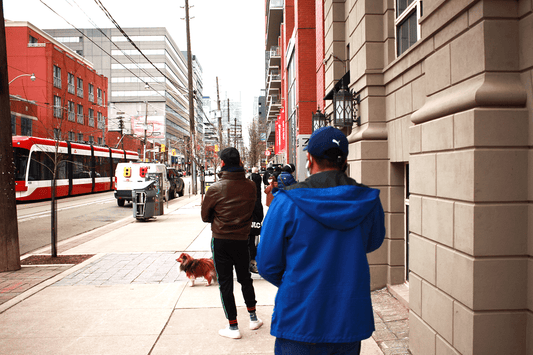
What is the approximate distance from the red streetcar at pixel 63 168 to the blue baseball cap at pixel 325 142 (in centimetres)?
1649

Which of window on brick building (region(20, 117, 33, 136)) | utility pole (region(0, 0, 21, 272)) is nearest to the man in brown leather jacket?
utility pole (region(0, 0, 21, 272))

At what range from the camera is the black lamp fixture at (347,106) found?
652 centimetres

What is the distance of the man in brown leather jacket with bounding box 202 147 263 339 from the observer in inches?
167

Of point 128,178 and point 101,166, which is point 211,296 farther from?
point 101,166

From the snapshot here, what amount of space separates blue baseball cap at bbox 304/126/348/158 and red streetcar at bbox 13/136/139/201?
1649 cm

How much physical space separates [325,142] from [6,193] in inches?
278

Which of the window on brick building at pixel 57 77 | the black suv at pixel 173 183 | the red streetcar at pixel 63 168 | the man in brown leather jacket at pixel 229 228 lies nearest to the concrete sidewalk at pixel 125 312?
the man in brown leather jacket at pixel 229 228

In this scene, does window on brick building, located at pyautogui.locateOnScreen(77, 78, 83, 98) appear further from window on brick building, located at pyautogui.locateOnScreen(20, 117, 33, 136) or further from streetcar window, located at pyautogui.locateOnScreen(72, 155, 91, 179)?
streetcar window, located at pyautogui.locateOnScreen(72, 155, 91, 179)

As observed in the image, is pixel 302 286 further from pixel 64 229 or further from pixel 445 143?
pixel 64 229

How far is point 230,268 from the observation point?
429 cm

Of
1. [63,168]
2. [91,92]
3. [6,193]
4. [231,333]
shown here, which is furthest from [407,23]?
[91,92]

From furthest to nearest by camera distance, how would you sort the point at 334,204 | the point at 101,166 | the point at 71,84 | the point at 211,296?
the point at 71,84 < the point at 101,166 < the point at 211,296 < the point at 334,204

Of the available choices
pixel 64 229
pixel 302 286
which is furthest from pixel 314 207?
pixel 64 229

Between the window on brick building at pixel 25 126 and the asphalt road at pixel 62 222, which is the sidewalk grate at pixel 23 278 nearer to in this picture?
the asphalt road at pixel 62 222
